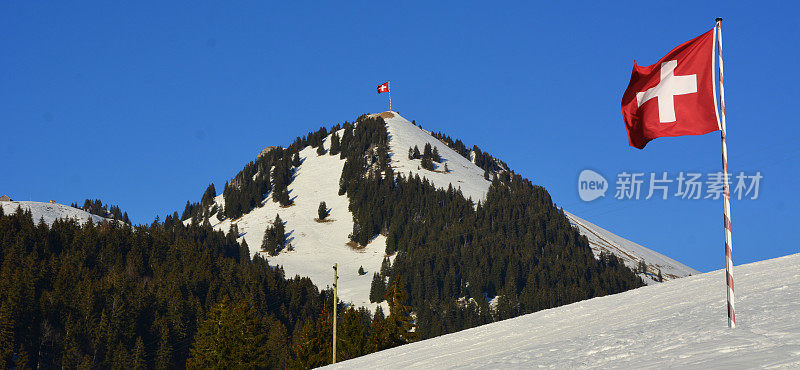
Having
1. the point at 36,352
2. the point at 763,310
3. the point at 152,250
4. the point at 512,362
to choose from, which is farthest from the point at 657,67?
the point at 152,250

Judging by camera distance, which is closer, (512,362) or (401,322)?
(512,362)

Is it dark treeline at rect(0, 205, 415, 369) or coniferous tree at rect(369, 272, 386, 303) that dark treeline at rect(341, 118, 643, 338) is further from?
dark treeline at rect(0, 205, 415, 369)

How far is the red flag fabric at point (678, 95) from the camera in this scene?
15.9 m

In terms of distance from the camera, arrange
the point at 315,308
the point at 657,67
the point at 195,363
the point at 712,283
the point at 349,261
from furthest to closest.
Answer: the point at 349,261 < the point at 315,308 < the point at 195,363 < the point at 712,283 < the point at 657,67

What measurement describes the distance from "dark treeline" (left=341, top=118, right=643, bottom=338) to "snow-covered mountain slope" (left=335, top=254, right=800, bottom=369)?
10293 centimetres

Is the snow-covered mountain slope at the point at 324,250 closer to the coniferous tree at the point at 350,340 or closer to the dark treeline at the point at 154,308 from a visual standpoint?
the dark treeline at the point at 154,308

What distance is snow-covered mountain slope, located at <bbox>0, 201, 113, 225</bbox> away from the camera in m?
176

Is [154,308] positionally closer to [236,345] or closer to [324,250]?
[236,345]

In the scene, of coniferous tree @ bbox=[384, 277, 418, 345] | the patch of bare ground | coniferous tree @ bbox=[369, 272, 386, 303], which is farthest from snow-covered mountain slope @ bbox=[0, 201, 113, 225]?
coniferous tree @ bbox=[384, 277, 418, 345]

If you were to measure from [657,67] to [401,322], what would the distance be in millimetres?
57020

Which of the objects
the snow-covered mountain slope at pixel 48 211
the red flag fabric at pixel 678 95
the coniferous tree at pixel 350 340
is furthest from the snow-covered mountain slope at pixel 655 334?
the snow-covered mountain slope at pixel 48 211

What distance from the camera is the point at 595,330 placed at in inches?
819

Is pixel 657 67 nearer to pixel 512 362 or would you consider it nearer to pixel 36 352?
pixel 512 362

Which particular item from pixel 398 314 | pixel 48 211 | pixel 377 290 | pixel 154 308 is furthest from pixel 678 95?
pixel 48 211
